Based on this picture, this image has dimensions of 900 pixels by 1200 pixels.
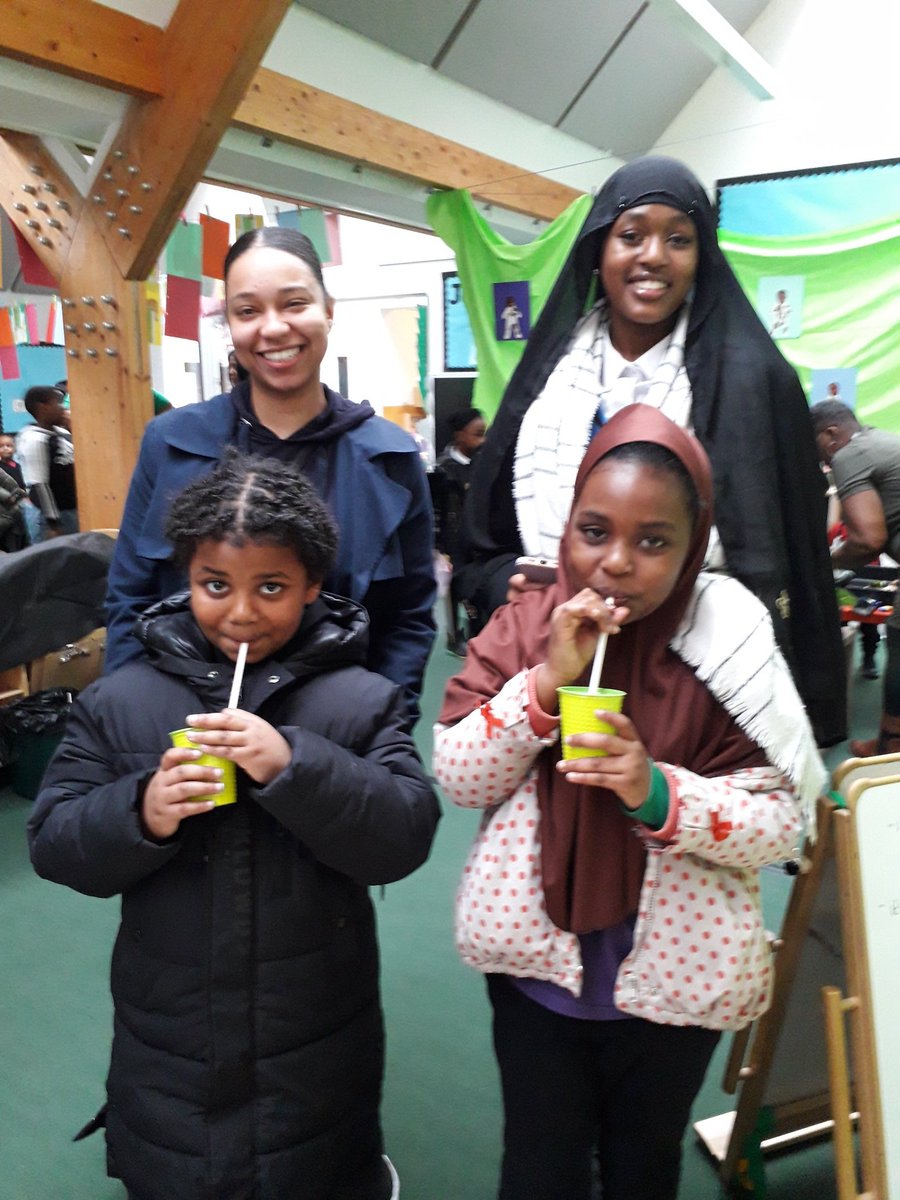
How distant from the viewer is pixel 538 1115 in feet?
3.70

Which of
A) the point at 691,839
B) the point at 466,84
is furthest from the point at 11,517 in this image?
the point at 691,839

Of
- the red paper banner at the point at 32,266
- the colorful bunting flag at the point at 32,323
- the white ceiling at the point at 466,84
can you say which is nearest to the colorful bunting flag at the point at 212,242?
the white ceiling at the point at 466,84

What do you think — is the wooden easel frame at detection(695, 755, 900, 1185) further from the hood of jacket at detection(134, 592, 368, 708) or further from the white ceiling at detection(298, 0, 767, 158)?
the white ceiling at detection(298, 0, 767, 158)

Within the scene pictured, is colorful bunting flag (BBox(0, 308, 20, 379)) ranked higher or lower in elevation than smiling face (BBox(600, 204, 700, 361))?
higher

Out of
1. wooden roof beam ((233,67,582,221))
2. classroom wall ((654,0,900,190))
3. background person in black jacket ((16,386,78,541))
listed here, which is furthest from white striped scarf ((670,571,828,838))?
classroom wall ((654,0,900,190))

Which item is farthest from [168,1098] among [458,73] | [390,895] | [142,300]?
[458,73]

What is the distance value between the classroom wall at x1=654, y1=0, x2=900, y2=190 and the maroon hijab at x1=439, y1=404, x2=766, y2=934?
5.47m

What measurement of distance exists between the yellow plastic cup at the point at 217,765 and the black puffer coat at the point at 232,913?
0.34 feet

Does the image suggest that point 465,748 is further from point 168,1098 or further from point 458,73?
point 458,73

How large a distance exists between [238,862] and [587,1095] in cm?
54

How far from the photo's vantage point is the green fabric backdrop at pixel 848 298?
5152mm

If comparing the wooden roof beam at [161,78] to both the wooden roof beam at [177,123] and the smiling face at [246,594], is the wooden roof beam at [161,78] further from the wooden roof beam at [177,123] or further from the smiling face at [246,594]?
the smiling face at [246,594]

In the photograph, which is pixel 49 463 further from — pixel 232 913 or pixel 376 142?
pixel 232 913

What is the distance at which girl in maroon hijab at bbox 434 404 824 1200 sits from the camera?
0.98 m
